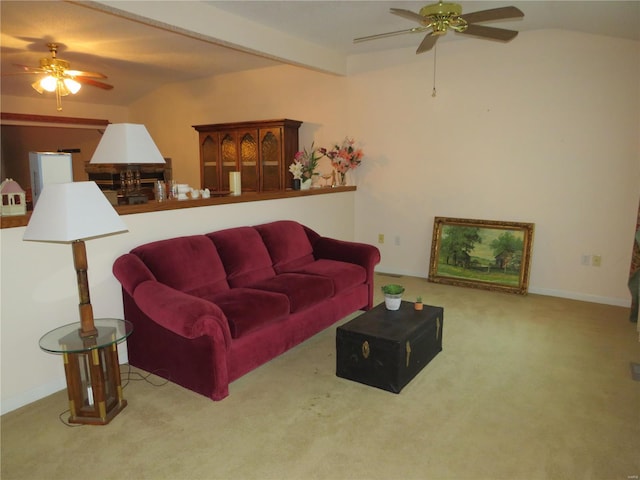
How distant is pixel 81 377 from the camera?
243 cm

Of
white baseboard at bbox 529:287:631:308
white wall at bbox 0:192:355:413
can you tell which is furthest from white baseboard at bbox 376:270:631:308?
white wall at bbox 0:192:355:413

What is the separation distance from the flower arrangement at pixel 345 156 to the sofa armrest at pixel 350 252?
1540 millimetres

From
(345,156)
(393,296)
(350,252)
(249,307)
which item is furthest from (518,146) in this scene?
(249,307)

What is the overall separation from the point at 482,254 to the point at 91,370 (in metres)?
3.95

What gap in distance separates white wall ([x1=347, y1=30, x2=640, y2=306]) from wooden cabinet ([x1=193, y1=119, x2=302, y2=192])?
38.1 inches

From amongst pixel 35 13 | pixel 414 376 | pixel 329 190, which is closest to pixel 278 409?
pixel 414 376

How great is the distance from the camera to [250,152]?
6348 millimetres

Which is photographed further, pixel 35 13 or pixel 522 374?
pixel 35 13

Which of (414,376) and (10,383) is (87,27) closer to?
(10,383)

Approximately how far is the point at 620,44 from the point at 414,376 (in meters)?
3.54

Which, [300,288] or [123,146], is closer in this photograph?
[123,146]

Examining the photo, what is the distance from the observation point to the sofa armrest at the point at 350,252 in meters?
4.02

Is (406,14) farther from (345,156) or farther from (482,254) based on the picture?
(482,254)

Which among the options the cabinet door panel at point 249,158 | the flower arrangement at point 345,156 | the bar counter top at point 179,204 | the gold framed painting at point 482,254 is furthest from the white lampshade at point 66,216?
the cabinet door panel at point 249,158
